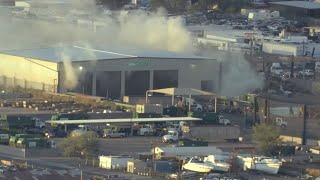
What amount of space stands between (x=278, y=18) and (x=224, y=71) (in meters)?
9.05

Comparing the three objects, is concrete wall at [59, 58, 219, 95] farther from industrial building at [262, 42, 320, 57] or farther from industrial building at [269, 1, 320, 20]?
industrial building at [269, 1, 320, 20]

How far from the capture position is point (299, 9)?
25016 millimetres

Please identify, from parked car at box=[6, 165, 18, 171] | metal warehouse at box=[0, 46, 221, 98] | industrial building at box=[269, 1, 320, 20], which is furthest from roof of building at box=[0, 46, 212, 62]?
industrial building at box=[269, 1, 320, 20]

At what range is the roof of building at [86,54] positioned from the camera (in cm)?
1579

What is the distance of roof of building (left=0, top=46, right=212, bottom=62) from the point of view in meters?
15.8

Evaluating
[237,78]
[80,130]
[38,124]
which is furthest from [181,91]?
[80,130]

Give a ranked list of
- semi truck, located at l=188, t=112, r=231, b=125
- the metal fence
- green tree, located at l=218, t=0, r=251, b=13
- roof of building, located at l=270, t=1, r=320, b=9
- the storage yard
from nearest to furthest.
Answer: the storage yard
semi truck, located at l=188, t=112, r=231, b=125
the metal fence
roof of building, located at l=270, t=1, r=320, b=9
green tree, located at l=218, t=0, r=251, b=13

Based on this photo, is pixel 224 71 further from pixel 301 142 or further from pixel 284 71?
pixel 301 142

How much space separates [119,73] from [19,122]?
2.88 m

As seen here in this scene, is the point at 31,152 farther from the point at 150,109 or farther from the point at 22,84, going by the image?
the point at 22,84

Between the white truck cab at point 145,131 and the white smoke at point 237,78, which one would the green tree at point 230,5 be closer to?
the white smoke at point 237,78

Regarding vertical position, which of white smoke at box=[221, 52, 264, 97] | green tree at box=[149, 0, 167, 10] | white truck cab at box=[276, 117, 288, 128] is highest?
white truck cab at box=[276, 117, 288, 128]

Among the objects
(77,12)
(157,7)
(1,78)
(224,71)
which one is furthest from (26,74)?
(157,7)

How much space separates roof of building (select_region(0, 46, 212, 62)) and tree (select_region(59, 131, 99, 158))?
423 centimetres
